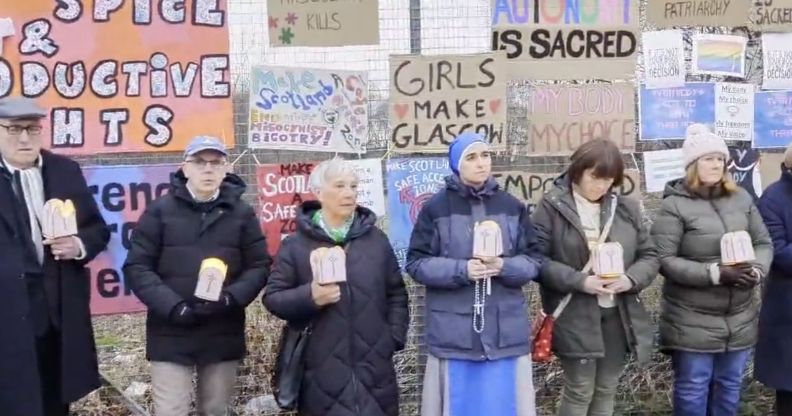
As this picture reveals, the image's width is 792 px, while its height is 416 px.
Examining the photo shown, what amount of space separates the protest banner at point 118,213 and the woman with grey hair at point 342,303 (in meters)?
1.25

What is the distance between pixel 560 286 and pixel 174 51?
254cm

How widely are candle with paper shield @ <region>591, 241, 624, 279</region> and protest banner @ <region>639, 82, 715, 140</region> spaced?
1.54 m

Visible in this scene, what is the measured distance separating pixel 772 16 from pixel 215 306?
394cm

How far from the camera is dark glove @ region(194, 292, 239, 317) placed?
13.5 feet

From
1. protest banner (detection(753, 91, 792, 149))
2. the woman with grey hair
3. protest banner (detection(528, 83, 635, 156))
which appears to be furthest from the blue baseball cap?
protest banner (detection(753, 91, 792, 149))

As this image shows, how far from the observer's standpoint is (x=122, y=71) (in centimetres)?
499

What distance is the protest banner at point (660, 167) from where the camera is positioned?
552cm

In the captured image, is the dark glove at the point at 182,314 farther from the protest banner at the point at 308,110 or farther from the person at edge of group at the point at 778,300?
the person at edge of group at the point at 778,300

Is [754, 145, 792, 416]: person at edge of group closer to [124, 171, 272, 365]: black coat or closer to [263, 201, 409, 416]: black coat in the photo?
[263, 201, 409, 416]: black coat

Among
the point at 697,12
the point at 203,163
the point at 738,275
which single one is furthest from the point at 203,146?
the point at 697,12

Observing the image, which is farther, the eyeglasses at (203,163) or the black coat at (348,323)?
the eyeglasses at (203,163)

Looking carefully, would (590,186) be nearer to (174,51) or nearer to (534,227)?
(534,227)

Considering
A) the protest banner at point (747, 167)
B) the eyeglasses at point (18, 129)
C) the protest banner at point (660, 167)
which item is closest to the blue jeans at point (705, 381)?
the protest banner at point (660, 167)

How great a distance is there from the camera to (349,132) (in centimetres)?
523
